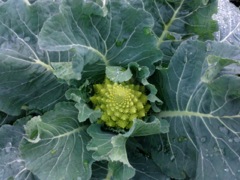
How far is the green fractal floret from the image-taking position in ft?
4.15

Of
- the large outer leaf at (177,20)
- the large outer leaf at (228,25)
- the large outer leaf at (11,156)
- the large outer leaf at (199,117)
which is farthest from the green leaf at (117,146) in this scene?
the large outer leaf at (228,25)

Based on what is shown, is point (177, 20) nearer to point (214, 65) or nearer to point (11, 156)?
point (214, 65)

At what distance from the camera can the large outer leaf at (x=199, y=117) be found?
1.25 metres

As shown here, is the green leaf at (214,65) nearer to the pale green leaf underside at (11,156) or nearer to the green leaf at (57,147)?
the green leaf at (57,147)

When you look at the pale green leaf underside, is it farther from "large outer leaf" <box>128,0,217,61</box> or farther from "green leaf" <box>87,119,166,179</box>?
"large outer leaf" <box>128,0,217,61</box>

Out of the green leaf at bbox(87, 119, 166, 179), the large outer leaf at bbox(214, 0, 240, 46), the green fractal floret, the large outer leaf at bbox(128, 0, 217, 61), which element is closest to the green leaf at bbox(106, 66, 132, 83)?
the green fractal floret

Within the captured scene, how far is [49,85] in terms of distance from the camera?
1425 millimetres

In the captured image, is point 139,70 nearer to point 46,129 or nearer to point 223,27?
point 46,129

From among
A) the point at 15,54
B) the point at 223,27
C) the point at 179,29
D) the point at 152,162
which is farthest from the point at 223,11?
the point at 15,54

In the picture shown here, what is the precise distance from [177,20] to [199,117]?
0.38 m

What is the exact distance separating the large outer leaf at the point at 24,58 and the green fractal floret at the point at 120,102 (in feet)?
0.60

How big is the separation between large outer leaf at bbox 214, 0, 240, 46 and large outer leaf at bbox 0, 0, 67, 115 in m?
0.65

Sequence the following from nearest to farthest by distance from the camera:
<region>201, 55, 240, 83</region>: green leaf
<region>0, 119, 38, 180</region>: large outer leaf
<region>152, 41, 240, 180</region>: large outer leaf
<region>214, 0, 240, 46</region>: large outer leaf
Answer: <region>201, 55, 240, 83</region>: green leaf, <region>152, 41, 240, 180</region>: large outer leaf, <region>0, 119, 38, 180</region>: large outer leaf, <region>214, 0, 240, 46</region>: large outer leaf

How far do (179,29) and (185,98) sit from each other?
303 millimetres
